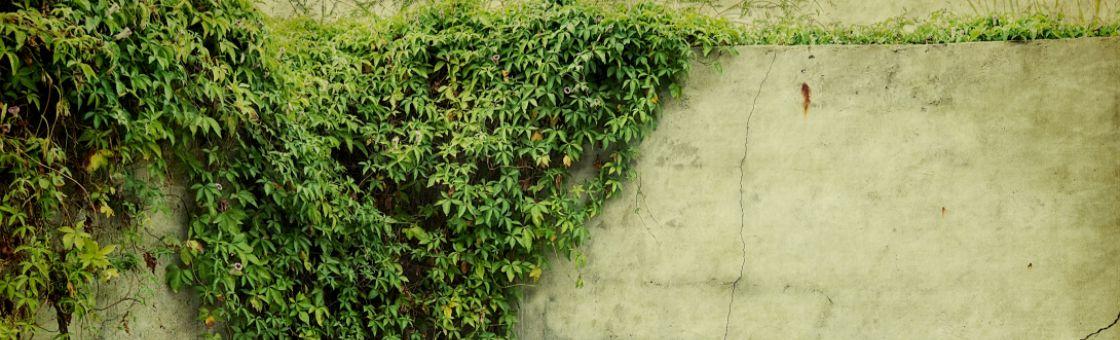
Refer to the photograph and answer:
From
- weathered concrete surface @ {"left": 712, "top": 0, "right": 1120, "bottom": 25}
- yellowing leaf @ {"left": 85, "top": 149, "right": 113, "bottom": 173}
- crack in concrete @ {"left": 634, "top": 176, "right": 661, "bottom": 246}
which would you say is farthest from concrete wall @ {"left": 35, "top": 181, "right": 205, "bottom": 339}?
weathered concrete surface @ {"left": 712, "top": 0, "right": 1120, "bottom": 25}

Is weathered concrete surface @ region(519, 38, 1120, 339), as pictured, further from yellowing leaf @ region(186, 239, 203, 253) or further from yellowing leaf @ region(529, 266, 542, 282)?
yellowing leaf @ region(186, 239, 203, 253)

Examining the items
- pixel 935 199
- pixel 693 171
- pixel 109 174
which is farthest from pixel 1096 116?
pixel 109 174

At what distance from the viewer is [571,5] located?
12.5ft

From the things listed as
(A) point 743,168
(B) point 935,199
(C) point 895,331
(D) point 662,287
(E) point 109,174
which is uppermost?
(E) point 109,174

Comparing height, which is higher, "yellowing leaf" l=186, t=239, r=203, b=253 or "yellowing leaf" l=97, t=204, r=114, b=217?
"yellowing leaf" l=97, t=204, r=114, b=217

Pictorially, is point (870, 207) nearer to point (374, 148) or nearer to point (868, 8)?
point (868, 8)

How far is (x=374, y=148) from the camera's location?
3.90m

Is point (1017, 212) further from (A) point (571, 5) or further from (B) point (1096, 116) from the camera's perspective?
(A) point (571, 5)

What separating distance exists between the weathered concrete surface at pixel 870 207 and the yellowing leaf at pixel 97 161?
216 cm

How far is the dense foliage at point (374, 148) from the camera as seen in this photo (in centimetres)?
303

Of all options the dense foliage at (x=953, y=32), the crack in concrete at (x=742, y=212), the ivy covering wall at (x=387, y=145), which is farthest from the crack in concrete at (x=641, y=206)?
the dense foliage at (x=953, y=32)

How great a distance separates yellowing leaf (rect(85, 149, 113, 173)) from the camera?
2846 millimetres

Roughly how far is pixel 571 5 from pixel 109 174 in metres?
2.23

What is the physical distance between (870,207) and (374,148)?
2.63 meters
